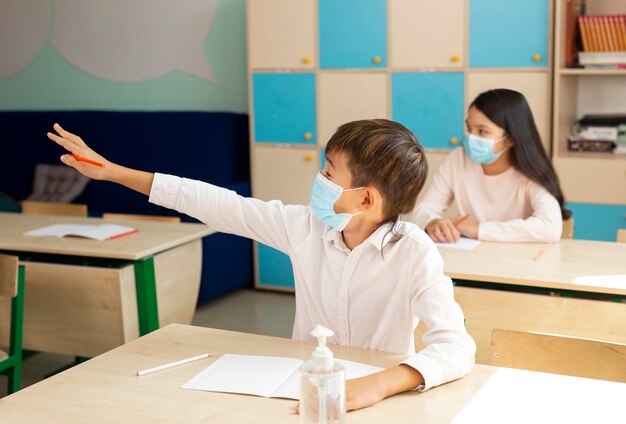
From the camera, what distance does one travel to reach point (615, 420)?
1.44m

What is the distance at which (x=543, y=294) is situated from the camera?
2725mm

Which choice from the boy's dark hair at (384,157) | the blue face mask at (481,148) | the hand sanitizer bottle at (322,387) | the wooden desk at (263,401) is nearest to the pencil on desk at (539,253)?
the blue face mask at (481,148)

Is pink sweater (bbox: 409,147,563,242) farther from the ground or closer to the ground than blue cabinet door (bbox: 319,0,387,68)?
closer to the ground

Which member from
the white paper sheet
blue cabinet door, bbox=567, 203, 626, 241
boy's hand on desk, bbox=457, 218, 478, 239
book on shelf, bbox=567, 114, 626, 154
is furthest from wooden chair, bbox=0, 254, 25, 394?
book on shelf, bbox=567, 114, 626, 154

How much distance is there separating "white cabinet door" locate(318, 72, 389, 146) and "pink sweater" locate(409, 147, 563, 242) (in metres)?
1.30

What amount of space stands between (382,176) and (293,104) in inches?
126

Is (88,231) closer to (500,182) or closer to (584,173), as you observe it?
(500,182)

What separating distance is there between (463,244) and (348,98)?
1.95m

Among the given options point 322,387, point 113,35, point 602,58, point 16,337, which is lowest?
point 16,337

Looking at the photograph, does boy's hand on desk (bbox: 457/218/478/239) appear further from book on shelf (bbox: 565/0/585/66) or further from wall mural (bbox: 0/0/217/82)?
wall mural (bbox: 0/0/217/82)

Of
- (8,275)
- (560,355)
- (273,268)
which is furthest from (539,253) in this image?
(273,268)

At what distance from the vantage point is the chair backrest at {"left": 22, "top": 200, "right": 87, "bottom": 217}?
13.3 feet

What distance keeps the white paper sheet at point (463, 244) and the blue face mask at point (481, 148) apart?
347mm

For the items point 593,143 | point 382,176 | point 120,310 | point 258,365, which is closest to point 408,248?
point 382,176
